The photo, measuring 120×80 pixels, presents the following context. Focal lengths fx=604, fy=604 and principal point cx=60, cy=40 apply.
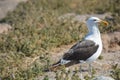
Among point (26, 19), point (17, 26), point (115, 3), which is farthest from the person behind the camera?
point (115, 3)

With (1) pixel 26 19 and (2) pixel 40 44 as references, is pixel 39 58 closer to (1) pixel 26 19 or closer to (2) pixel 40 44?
(2) pixel 40 44

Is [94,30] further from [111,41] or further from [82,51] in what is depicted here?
[111,41]

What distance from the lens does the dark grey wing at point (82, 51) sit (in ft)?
42.1

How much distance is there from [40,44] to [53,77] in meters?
2.66

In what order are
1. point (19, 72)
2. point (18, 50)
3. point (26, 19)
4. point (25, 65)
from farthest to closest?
point (26, 19) < point (18, 50) < point (25, 65) < point (19, 72)

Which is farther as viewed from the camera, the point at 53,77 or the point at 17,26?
the point at 17,26

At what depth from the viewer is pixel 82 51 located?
12.9 metres

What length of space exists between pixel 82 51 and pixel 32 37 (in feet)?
9.25

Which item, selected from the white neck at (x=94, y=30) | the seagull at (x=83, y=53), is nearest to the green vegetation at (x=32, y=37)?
the seagull at (x=83, y=53)

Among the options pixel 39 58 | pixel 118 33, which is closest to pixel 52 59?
pixel 39 58

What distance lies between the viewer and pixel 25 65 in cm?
1382

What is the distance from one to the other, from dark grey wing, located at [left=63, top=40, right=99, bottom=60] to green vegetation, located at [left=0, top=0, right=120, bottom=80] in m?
0.57

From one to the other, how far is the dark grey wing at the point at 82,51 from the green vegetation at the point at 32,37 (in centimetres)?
57

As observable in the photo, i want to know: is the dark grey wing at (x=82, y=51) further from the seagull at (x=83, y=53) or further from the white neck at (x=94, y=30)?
the white neck at (x=94, y=30)
